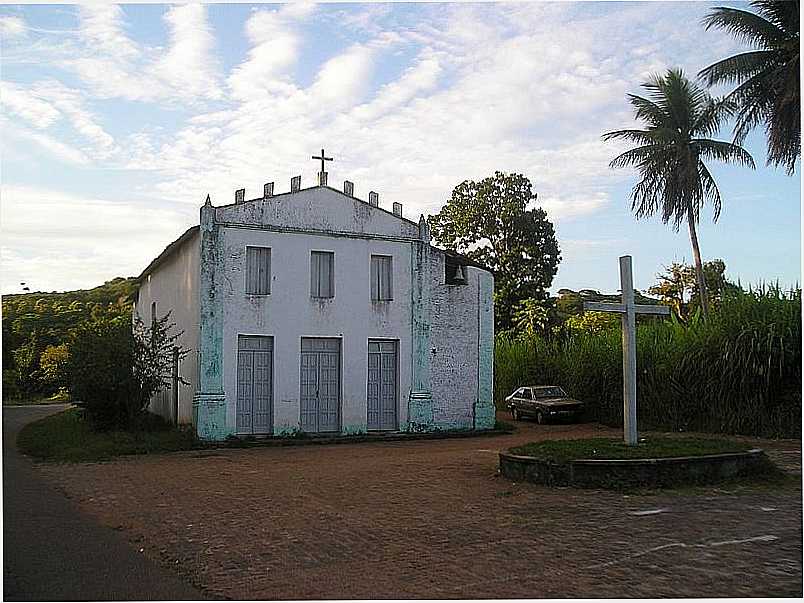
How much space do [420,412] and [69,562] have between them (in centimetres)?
1465

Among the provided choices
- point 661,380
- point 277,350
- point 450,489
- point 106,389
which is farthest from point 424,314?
point 450,489

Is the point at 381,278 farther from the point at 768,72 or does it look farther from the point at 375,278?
the point at 768,72

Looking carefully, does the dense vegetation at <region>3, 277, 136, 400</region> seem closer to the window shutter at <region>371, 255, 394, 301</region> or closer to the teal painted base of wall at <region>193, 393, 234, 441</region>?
the teal painted base of wall at <region>193, 393, 234, 441</region>

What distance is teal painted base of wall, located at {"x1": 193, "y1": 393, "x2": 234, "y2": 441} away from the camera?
19.6 meters

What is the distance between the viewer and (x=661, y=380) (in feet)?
75.8

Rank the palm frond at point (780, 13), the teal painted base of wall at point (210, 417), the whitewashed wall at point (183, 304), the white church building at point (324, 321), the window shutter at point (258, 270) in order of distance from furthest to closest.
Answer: the palm frond at point (780, 13)
the whitewashed wall at point (183, 304)
the window shutter at point (258, 270)
the white church building at point (324, 321)
the teal painted base of wall at point (210, 417)

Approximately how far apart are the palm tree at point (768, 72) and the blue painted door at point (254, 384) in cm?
1526

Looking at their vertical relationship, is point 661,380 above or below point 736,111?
below

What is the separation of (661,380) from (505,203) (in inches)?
844

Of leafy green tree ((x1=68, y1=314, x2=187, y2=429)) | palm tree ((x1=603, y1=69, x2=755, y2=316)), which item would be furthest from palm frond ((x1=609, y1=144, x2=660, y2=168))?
leafy green tree ((x1=68, y1=314, x2=187, y2=429))

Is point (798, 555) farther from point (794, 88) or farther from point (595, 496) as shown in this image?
point (794, 88)

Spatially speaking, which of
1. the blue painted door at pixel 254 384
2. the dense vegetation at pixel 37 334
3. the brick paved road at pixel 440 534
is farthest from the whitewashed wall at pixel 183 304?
the dense vegetation at pixel 37 334

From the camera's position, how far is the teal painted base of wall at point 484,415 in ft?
75.8

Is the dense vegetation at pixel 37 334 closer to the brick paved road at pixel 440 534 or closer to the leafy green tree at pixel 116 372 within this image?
the leafy green tree at pixel 116 372
